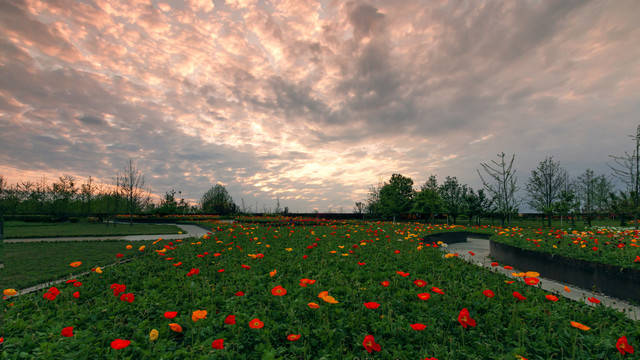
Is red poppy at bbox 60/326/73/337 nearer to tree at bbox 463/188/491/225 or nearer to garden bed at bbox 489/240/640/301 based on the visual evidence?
garden bed at bbox 489/240/640/301

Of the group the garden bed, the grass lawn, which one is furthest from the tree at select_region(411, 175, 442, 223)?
the grass lawn

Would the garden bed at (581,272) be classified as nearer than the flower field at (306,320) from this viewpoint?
No

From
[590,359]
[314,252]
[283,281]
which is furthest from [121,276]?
[590,359]

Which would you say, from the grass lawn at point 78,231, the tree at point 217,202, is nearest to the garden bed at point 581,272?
the grass lawn at point 78,231

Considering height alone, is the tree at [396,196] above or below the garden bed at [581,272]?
above

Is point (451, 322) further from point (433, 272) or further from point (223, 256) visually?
point (223, 256)

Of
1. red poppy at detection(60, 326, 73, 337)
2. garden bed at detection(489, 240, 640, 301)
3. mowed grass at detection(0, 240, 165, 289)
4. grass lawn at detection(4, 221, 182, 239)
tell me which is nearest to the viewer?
red poppy at detection(60, 326, 73, 337)

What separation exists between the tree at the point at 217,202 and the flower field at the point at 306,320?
3558 centimetres

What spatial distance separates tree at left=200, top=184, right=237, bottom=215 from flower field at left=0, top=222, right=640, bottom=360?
35.6 metres

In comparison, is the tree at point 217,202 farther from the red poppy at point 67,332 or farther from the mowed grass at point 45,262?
the red poppy at point 67,332

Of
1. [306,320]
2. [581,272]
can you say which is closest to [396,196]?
[581,272]

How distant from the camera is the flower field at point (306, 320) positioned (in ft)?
8.86

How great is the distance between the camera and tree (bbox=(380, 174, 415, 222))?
30719mm

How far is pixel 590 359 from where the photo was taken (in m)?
2.69
